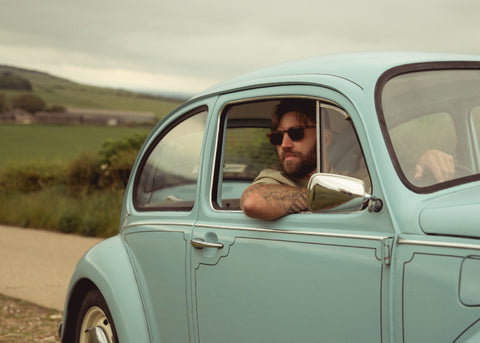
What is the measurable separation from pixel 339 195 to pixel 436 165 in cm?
38

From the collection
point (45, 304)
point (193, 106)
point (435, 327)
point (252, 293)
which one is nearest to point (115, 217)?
point (45, 304)

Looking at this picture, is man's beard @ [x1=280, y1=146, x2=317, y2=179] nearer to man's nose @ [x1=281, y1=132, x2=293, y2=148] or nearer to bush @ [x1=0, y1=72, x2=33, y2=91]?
man's nose @ [x1=281, y1=132, x2=293, y2=148]

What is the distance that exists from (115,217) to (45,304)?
210 inches

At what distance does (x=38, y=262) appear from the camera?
1042 centimetres

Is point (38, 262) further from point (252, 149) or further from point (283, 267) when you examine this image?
point (283, 267)

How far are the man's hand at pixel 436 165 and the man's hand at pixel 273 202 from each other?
0.50 meters

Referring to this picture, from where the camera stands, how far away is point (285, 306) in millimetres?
2604

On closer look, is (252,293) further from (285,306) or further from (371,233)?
(371,233)

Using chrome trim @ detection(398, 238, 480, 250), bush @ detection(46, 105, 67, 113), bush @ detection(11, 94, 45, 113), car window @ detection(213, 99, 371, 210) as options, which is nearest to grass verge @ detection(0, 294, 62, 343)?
car window @ detection(213, 99, 371, 210)

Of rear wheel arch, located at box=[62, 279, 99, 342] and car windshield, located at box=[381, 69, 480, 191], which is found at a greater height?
car windshield, located at box=[381, 69, 480, 191]

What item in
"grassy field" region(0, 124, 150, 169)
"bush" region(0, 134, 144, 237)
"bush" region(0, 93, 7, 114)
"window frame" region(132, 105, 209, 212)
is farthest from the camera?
"bush" region(0, 93, 7, 114)

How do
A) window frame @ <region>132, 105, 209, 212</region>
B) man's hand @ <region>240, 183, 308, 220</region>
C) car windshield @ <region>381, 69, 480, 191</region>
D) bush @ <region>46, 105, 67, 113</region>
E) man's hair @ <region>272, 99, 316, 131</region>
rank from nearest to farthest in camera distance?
1. car windshield @ <region>381, 69, 480, 191</region>
2. man's hand @ <region>240, 183, 308, 220</region>
3. man's hair @ <region>272, 99, 316, 131</region>
4. window frame @ <region>132, 105, 209, 212</region>
5. bush @ <region>46, 105, 67, 113</region>

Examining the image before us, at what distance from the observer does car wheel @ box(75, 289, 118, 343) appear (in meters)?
3.87

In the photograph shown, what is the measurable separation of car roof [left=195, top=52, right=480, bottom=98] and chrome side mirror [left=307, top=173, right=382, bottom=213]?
42 centimetres
